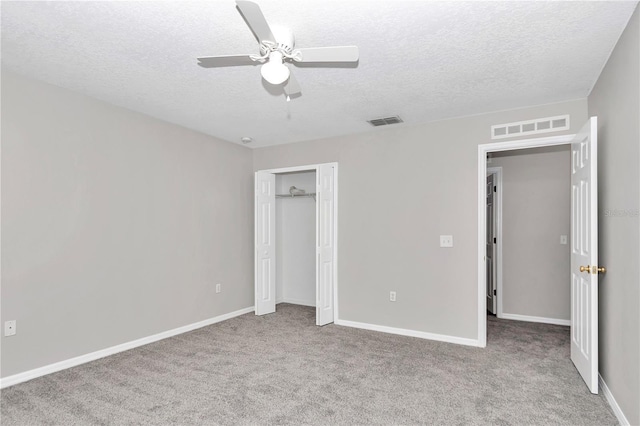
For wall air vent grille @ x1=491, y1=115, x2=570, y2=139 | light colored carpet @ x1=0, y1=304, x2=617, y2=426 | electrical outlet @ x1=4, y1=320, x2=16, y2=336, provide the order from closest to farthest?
light colored carpet @ x1=0, y1=304, x2=617, y2=426, electrical outlet @ x1=4, y1=320, x2=16, y2=336, wall air vent grille @ x1=491, y1=115, x2=570, y2=139

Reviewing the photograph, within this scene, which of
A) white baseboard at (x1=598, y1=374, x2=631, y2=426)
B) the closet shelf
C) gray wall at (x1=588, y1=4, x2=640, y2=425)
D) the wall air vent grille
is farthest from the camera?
the closet shelf

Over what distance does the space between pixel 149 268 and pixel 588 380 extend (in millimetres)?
4224

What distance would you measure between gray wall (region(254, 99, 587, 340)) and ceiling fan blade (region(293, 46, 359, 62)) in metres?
2.44

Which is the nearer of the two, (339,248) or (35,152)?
(35,152)

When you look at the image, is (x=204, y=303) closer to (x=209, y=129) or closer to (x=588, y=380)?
(x=209, y=129)

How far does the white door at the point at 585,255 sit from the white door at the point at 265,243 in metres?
3.70

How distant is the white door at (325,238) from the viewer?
4.88m

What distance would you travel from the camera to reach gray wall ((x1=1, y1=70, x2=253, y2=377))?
3.05m

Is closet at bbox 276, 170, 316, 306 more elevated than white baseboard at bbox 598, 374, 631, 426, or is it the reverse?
closet at bbox 276, 170, 316, 306

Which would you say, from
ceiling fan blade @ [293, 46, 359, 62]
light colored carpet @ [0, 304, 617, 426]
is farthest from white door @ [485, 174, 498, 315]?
ceiling fan blade @ [293, 46, 359, 62]

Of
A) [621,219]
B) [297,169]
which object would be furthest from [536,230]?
[297,169]

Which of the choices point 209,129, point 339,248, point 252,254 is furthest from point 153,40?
point 252,254

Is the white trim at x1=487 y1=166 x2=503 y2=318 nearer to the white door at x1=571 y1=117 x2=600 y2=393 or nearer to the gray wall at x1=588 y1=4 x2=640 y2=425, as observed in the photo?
the white door at x1=571 y1=117 x2=600 y2=393

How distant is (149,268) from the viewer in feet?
13.6
